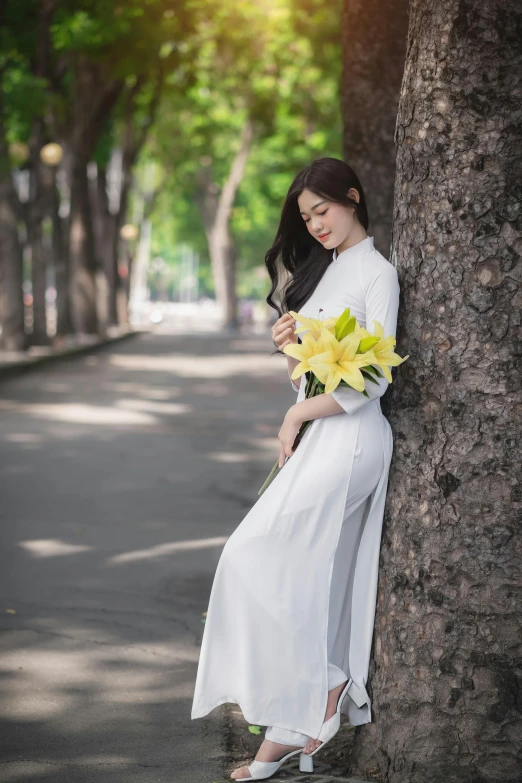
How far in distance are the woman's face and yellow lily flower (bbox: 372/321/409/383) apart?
454 millimetres

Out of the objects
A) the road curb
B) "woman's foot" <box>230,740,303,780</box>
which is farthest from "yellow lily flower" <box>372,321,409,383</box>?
the road curb

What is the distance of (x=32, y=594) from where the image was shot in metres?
6.48

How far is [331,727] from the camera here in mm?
3801

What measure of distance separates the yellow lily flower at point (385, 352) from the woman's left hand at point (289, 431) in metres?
0.33

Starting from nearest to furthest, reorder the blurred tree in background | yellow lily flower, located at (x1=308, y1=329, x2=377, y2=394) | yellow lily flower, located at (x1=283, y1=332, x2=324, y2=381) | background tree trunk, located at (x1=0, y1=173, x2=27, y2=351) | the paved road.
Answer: yellow lily flower, located at (x1=308, y1=329, x2=377, y2=394), yellow lily flower, located at (x1=283, y1=332, x2=324, y2=381), the paved road, the blurred tree in background, background tree trunk, located at (x1=0, y1=173, x2=27, y2=351)

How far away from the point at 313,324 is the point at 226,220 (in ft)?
143

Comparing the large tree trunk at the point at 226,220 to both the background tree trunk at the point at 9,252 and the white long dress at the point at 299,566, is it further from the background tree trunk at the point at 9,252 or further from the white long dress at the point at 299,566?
the white long dress at the point at 299,566

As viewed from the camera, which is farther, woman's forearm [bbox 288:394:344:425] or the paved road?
the paved road

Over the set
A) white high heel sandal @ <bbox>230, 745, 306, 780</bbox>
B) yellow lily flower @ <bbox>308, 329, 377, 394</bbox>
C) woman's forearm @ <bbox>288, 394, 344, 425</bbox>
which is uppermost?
yellow lily flower @ <bbox>308, 329, 377, 394</bbox>

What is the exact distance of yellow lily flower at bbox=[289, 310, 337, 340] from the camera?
3.70 metres

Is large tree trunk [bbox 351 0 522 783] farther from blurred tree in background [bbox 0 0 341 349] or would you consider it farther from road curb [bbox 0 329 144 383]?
road curb [bbox 0 329 144 383]

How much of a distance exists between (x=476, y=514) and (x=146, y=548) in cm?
435

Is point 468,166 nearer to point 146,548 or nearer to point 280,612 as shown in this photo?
point 280,612

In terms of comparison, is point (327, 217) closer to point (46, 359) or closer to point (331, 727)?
point (331, 727)
